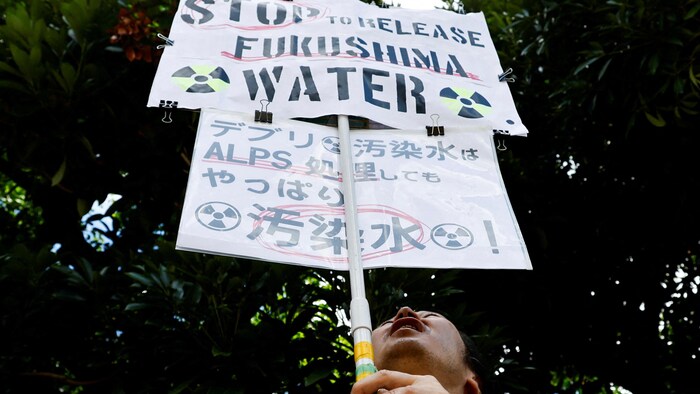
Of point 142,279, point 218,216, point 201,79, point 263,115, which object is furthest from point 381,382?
point 142,279

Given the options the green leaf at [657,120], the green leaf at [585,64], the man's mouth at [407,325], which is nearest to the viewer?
the man's mouth at [407,325]

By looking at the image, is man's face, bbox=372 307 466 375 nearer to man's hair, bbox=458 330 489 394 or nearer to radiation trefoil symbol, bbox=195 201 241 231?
man's hair, bbox=458 330 489 394

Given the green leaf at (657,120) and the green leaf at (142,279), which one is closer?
the green leaf at (142,279)

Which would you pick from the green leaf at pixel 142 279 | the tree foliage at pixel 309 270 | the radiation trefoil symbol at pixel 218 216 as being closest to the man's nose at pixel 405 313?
the radiation trefoil symbol at pixel 218 216

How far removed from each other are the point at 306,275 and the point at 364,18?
1518 mm

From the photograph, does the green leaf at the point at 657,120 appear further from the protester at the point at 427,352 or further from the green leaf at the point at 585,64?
the protester at the point at 427,352

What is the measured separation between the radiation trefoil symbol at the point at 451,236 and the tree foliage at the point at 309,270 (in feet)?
4.52

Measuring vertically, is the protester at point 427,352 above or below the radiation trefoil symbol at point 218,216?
below

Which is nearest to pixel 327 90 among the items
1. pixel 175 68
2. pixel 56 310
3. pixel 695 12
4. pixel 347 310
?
pixel 175 68

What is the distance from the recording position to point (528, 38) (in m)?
5.36

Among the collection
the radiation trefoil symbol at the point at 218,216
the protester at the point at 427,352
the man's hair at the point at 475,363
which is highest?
the radiation trefoil symbol at the point at 218,216

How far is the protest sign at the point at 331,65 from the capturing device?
2740 mm

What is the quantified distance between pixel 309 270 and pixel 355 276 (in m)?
2.00

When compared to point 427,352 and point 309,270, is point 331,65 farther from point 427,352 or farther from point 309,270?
point 309,270
